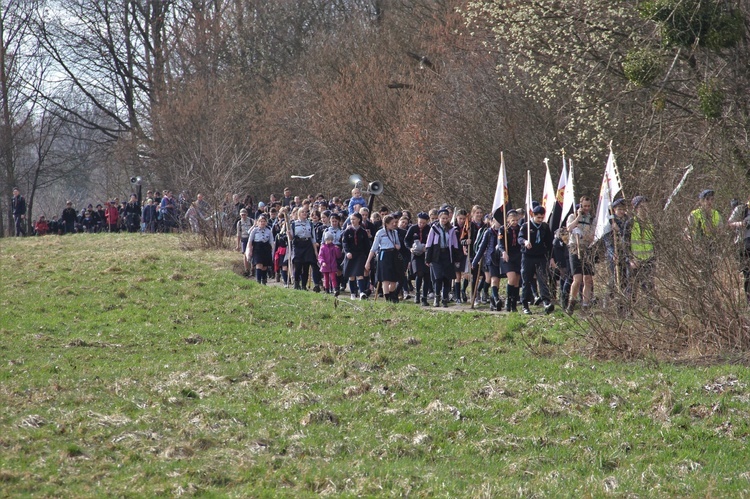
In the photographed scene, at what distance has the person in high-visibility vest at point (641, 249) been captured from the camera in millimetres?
12930

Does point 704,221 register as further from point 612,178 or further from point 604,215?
point 604,215

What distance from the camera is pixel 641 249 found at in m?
13.3

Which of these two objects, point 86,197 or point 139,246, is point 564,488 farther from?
point 86,197

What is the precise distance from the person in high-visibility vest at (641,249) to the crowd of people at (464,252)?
1 cm

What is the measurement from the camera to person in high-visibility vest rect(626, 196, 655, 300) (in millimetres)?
12930

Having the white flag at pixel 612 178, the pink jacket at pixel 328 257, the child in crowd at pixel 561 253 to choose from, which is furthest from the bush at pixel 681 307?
the pink jacket at pixel 328 257

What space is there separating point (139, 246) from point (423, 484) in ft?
86.0

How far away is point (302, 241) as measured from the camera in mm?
23766

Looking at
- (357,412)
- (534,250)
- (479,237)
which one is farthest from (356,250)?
(357,412)

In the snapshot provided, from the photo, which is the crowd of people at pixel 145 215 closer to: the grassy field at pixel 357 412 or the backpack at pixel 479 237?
the backpack at pixel 479 237

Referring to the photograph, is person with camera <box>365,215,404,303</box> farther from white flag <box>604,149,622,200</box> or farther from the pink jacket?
white flag <box>604,149,622,200</box>

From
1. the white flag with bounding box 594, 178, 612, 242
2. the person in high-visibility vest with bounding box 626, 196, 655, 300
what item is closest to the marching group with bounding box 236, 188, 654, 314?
the person in high-visibility vest with bounding box 626, 196, 655, 300

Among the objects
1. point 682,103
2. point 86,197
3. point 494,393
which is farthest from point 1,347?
point 86,197

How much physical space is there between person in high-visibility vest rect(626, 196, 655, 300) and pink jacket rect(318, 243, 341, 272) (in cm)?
1036
